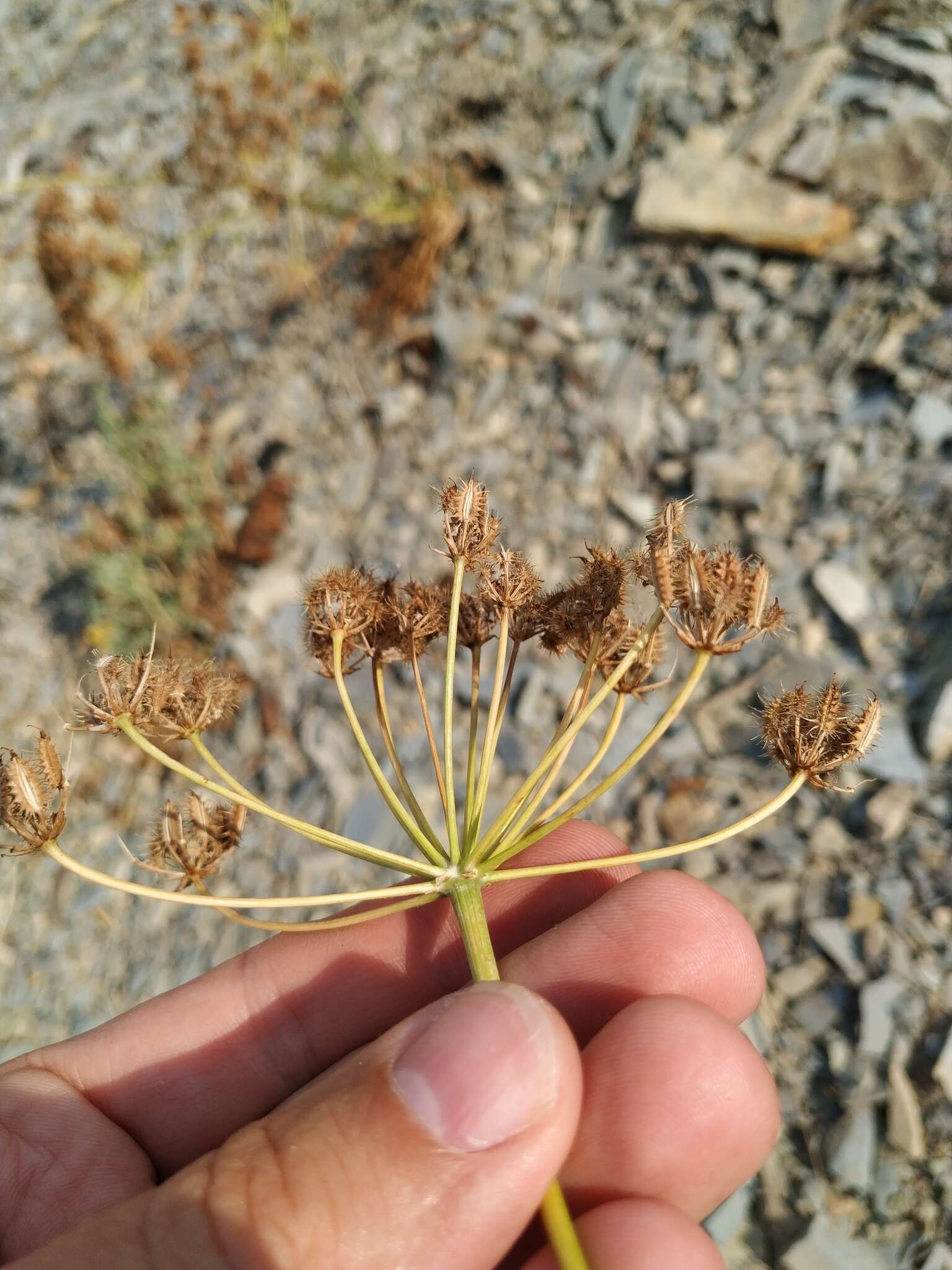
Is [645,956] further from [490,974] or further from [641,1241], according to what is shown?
[641,1241]

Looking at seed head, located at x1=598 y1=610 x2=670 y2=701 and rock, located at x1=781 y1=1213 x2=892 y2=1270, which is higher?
seed head, located at x1=598 y1=610 x2=670 y2=701

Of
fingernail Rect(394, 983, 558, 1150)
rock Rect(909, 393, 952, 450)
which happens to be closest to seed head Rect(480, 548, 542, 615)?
fingernail Rect(394, 983, 558, 1150)

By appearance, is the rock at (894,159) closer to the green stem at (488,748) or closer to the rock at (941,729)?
the rock at (941,729)

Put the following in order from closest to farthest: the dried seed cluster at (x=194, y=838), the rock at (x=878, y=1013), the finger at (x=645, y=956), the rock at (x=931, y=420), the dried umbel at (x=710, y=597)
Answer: the dried umbel at (x=710, y=597) → the dried seed cluster at (x=194, y=838) → the finger at (x=645, y=956) → the rock at (x=878, y=1013) → the rock at (x=931, y=420)

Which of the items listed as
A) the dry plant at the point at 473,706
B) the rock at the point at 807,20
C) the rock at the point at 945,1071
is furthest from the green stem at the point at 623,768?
the rock at the point at 807,20

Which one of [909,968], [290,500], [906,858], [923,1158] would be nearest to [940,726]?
[906,858]

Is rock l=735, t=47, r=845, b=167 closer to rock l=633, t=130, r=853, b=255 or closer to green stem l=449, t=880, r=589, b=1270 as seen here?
rock l=633, t=130, r=853, b=255
